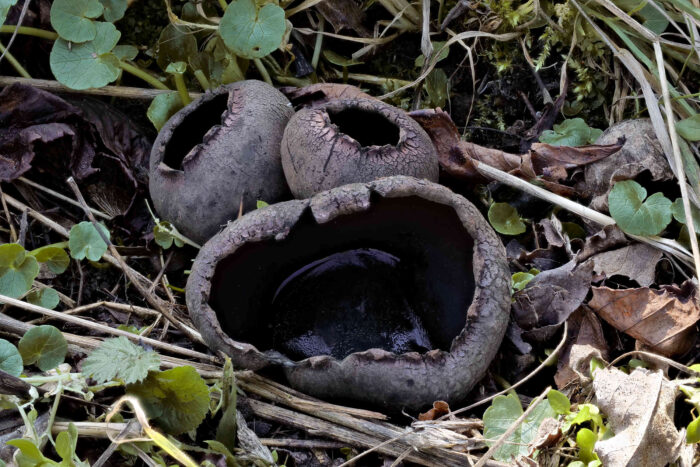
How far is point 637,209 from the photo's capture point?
2098mm

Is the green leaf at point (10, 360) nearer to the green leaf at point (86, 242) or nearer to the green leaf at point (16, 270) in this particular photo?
the green leaf at point (16, 270)

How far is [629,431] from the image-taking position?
1.62m

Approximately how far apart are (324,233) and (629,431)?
0.95 meters

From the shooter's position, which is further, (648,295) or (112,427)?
(648,295)

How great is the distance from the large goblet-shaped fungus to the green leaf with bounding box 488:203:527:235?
266mm

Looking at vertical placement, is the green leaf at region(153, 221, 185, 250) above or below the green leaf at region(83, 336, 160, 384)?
below

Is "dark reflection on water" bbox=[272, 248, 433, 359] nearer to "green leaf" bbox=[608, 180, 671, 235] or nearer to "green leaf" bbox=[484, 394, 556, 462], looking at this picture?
"green leaf" bbox=[484, 394, 556, 462]

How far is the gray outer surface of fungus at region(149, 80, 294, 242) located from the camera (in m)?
2.13

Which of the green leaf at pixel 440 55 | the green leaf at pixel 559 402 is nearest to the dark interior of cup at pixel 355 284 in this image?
the green leaf at pixel 559 402

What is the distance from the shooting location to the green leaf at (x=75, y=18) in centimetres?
235

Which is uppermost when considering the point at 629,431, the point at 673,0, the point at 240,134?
the point at 673,0

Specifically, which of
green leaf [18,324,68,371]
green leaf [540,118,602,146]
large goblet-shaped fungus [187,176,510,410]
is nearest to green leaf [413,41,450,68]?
green leaf [540,118,602,146]

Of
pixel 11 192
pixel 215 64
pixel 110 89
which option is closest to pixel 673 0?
pixel 215 64

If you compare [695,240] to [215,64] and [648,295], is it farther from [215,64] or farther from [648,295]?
[215,64]
